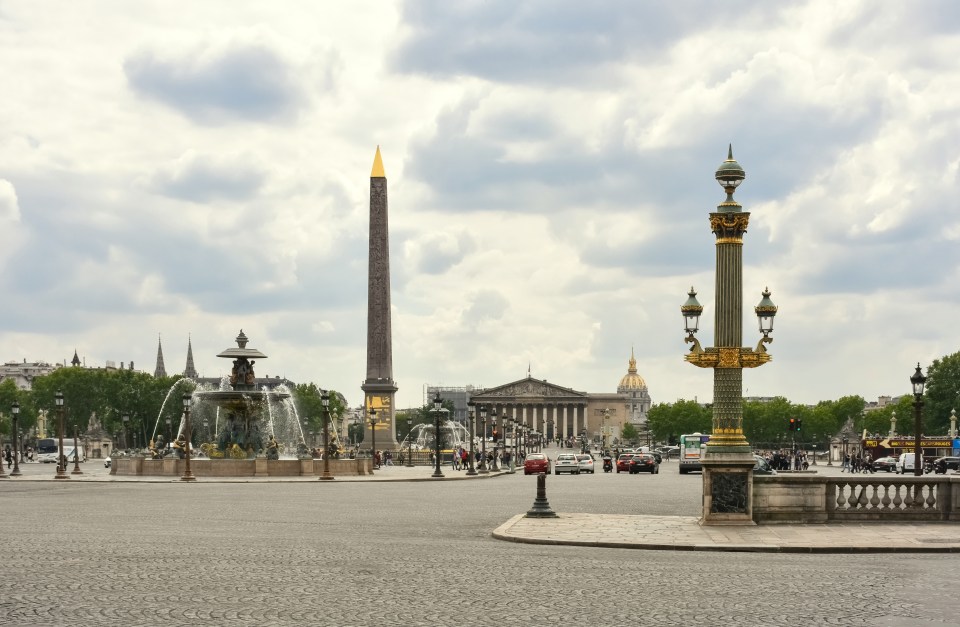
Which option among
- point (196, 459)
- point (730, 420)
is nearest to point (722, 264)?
point (730, 420)

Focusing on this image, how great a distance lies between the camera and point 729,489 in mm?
26609

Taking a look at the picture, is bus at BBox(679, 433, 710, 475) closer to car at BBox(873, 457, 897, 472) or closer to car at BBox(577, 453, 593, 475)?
car at BBox(577, 453, 593, 475)

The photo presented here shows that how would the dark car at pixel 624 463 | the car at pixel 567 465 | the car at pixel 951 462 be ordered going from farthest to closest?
the car at pixel 951 462 → the dark car at pixel 624 463 → the car at pixel 567 465

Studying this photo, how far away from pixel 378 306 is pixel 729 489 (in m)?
73.6

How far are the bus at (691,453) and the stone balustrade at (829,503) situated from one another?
4690 centimetres

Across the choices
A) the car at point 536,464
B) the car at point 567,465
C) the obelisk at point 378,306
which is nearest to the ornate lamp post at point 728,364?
the car at point 536,464

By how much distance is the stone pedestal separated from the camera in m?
26.4

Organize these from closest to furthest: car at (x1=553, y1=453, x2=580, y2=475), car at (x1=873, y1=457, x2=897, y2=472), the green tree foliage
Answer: car at (x1=553, y1=453, x2=580, y2=475)
car at (x1=873, y1=457, x2=897, y2=472)
the green tree foliage

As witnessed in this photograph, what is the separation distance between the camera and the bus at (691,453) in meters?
79.1

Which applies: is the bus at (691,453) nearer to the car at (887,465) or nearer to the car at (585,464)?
the car at (585,464)

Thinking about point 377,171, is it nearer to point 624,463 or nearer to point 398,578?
point 624,463

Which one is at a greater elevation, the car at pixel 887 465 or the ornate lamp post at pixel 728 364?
the ornate lamp post at pixel 728 364

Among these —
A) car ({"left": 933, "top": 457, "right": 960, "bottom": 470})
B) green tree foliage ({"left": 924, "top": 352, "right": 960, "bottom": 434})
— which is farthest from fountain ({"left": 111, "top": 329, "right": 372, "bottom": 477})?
green tree foliage ({"left": 924, "top": 352, "right": 960, "bottom": 434})

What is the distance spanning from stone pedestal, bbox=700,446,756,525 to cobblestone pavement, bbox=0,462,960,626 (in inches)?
173
